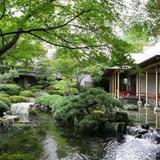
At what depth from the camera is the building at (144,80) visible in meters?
23.6

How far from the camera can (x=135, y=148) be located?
13.0 meters

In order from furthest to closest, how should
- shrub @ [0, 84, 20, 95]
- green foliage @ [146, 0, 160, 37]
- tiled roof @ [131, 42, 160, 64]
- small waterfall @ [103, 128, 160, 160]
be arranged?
shrub @ [0, 84, 20, 95], tiled roof @ [131, 42, 160, 64], small waterfall @ [103, 128, 160, 160], green foliage @ [146, 0, 160, 37]

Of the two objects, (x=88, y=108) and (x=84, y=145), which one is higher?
(x=88, y=108)

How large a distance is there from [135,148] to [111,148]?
0.95m

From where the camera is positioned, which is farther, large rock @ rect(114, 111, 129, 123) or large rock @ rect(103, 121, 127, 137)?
large rock @ rect(114, 111, 129, 123)

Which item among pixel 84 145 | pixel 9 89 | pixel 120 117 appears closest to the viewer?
pixel 84 145

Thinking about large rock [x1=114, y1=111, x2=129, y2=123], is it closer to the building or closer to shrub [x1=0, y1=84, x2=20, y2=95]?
the building

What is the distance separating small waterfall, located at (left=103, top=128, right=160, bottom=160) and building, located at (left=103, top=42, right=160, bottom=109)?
516 centimetres

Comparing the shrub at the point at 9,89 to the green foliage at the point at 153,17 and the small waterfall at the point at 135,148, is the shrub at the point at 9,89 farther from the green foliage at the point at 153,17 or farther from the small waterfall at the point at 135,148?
the green foliage at the point at 153,17

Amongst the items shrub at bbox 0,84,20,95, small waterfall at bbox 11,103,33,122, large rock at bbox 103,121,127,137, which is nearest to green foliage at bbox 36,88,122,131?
large rock at bbox 103,121,127,137

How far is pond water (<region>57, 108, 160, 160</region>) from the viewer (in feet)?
38.7

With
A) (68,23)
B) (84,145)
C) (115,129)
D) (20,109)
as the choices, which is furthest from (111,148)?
(20,109)

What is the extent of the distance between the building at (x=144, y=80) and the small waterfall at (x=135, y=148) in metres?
5.16

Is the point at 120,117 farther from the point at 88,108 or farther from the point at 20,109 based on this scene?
the point at 20,109
